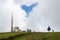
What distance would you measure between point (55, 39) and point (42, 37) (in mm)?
4268

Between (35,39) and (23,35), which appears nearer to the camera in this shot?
(35,39)

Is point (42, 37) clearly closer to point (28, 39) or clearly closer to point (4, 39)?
point (28, 39)

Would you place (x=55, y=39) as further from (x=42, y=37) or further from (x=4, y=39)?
(x=4, y=39)

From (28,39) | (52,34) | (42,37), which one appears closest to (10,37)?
(28,39)

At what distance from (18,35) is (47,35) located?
935cm

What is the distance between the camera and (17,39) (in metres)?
54.0

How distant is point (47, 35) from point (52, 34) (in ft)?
6.59

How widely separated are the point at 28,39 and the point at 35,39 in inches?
89.2

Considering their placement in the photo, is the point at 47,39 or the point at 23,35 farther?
the point at 23,35

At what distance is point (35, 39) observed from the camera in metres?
52.6

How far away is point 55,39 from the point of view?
52.5 m

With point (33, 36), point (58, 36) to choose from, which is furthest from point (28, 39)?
point (58, 36)

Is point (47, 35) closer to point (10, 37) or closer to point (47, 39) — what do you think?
point (47, 39)

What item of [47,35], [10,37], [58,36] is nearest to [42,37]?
[47,35]
